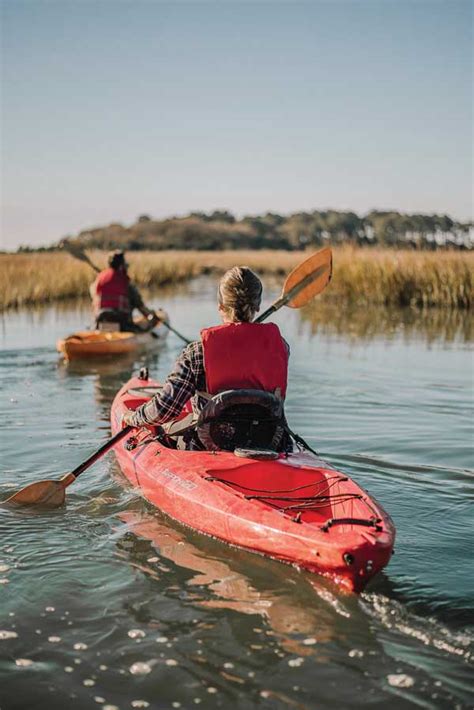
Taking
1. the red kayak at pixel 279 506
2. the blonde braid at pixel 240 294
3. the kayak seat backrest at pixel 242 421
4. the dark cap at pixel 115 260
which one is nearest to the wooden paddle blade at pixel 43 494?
the red kayak at pixel 279 506

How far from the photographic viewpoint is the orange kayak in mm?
11820

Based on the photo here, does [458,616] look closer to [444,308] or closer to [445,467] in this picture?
[445,467]

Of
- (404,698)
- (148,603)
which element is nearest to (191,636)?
(148,603)

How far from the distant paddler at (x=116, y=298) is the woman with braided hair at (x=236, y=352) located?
7462 millimetres

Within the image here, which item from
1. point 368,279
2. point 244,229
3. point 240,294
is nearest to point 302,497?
point 240,294

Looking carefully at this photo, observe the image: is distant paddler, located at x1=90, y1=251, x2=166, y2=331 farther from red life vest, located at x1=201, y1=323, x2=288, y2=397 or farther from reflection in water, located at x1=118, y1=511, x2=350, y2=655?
reflection in water, located at x1=118, y1=511, x2=350, y2=655

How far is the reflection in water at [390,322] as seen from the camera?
14.9 meters

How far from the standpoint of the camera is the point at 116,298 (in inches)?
497

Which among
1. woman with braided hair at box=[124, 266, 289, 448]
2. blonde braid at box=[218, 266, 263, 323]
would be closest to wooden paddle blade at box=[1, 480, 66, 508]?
woman with braided hair at box=[124, 266, 289, 448]

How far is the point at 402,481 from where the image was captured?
6.04 metres

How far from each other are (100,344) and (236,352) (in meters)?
7.33

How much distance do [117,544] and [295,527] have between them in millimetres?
1165

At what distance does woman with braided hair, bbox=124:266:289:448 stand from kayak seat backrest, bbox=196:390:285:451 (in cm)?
9

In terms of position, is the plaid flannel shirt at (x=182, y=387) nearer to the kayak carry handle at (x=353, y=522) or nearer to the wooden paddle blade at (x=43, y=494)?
the wooden paddle blade at (x=43, y=494)
